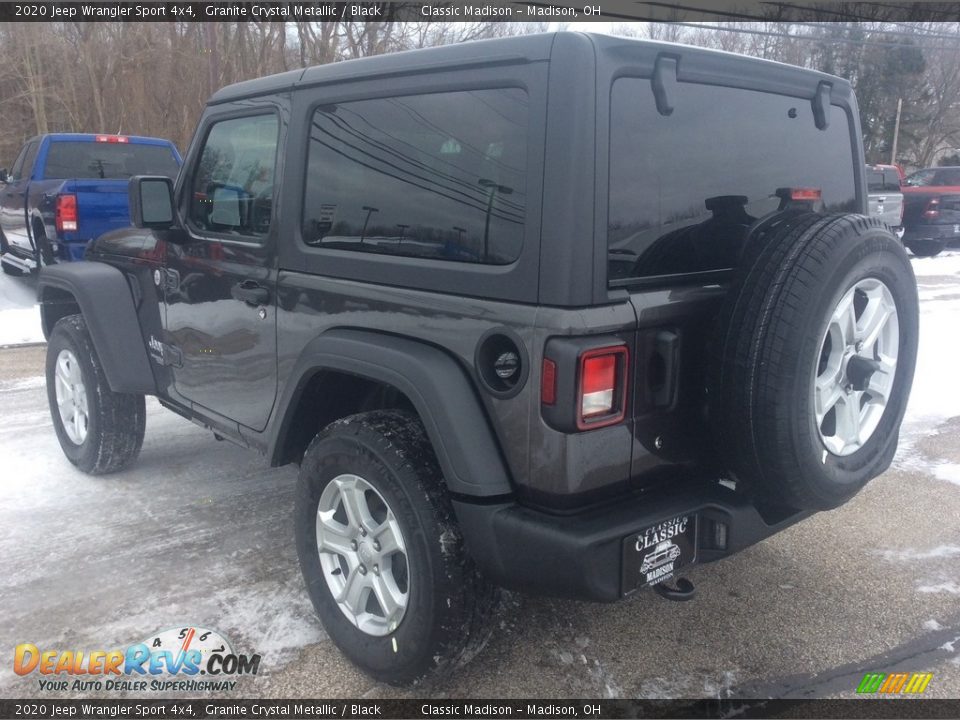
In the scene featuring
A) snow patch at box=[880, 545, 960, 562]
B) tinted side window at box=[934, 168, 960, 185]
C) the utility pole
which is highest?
the utility pole

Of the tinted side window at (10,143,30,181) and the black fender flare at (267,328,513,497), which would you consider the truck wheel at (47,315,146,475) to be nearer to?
the black fender flare at (267,328,513,497)

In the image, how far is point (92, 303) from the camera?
4004 mm

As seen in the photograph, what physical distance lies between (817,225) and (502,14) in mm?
12412

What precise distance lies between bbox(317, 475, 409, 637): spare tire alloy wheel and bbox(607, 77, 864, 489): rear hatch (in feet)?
2.72

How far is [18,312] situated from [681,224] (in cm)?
892

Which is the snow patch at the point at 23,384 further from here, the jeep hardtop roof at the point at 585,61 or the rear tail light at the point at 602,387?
the rear tail light at the point at 602,387

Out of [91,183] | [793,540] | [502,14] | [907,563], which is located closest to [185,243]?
[793,540]

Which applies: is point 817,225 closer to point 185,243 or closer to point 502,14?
point 185,243

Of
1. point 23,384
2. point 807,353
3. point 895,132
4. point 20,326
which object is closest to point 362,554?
point 807,353

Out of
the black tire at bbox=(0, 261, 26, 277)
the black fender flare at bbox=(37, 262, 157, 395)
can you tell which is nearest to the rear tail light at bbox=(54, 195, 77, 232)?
the black tire at bbox=(0, 261, 26, 277)

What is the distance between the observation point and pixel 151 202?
11.6ft

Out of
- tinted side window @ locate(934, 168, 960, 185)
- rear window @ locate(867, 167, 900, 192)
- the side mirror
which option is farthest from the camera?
tinted side window @ locate(934, 168, 960, 185)

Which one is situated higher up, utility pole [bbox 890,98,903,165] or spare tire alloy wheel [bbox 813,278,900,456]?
utility pole [bbox 890,98,903,165]

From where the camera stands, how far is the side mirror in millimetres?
3512
